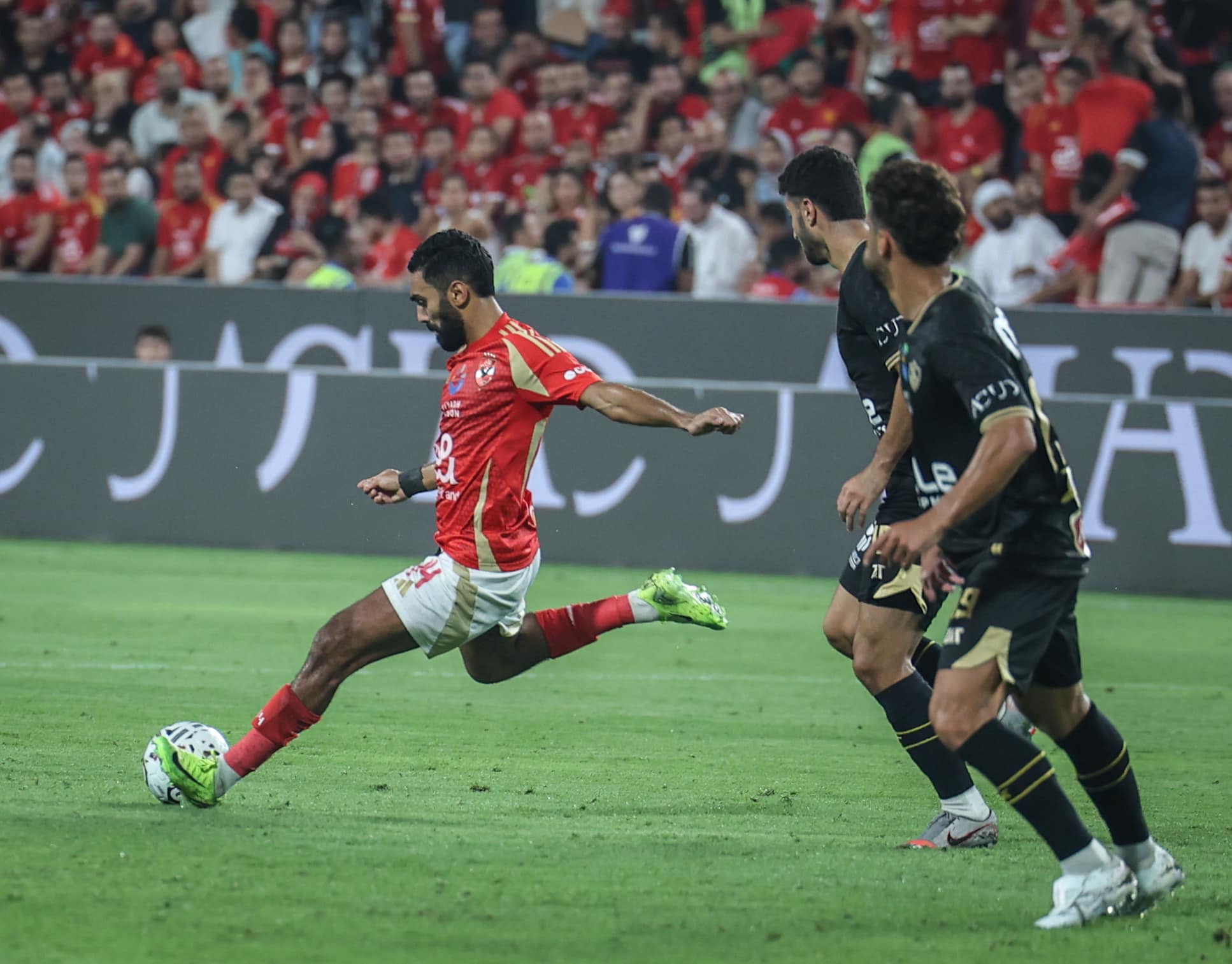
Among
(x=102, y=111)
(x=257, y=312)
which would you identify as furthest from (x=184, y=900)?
(x=102, y=111)

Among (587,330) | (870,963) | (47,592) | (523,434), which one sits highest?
(523,434)

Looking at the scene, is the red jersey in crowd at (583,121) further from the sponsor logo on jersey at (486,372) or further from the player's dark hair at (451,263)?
the sponsor logo on jersey at (486,372)

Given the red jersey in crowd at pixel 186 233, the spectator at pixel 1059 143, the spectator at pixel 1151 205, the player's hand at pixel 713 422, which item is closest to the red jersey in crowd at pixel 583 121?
the red jersey in crowd at pixel 186 233

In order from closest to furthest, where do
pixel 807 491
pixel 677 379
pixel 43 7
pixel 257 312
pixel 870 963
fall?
pixel 870 963 < pixel 807 491 < pixel 677 379 < pixel 257 312 < pixel 43 7

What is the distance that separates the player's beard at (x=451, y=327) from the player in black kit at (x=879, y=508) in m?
1.23

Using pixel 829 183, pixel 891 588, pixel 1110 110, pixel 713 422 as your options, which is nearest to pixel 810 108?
pixel 1110 110

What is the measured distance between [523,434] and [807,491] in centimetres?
778

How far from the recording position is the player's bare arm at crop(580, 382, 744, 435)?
5785mm

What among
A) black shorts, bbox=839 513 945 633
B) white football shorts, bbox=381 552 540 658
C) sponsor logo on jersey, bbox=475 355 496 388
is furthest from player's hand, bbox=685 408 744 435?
white football shorts, bbox=381 552 540 658

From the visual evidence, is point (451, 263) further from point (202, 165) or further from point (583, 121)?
point (202, 165)

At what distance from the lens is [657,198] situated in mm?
15758

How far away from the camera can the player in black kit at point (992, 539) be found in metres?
4.50

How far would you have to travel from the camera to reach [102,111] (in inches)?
784

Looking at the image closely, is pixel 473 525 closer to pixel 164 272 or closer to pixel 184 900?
pixel 184 900
